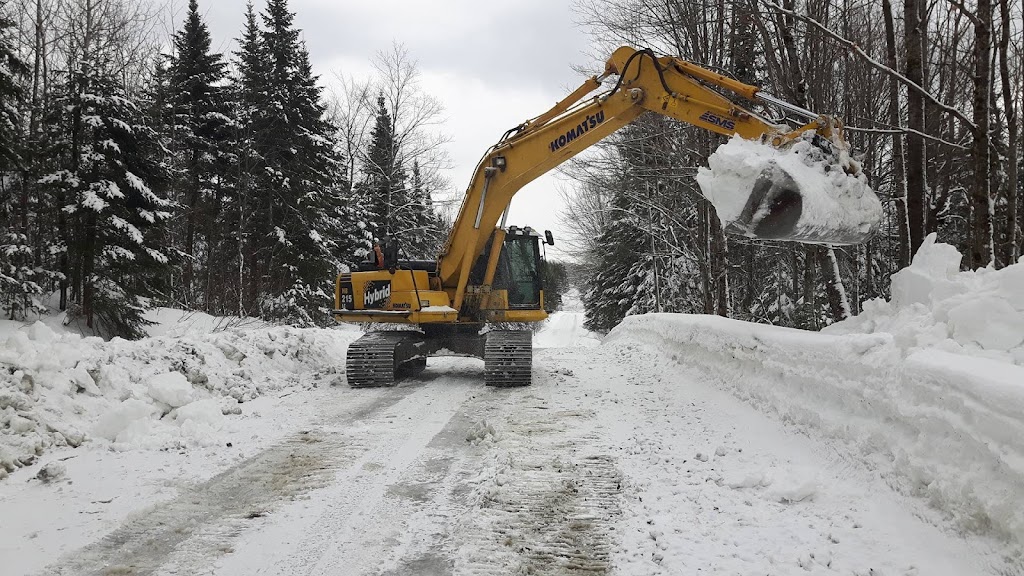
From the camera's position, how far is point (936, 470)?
326cm

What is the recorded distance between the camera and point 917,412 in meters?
3.47

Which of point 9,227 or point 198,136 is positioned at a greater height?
point 198,136

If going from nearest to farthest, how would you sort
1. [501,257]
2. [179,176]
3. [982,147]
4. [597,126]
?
[982,147]
[597,126]
[501,257]
[179,176]

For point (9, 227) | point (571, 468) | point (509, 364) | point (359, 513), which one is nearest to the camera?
point (359, 513)

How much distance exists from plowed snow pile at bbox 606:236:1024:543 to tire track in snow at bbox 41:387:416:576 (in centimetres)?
386

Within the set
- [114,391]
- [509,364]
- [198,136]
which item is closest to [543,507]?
[114,391]

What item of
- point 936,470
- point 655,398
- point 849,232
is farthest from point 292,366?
point 936,470

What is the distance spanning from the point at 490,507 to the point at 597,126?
6306 mm

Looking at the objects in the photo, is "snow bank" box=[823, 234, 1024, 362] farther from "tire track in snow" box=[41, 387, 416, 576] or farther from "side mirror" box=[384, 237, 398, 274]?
"side mirror" box=[384, 237, 398, 274]

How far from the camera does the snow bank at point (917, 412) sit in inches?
110

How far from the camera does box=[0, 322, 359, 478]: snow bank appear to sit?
16.6 ft

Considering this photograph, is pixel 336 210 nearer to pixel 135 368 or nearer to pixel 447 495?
pixel 135 368

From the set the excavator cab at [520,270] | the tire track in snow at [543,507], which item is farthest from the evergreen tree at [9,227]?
the tire track in snow at [543,507]

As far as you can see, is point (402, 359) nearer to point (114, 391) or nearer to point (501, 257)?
point (501, 257)
